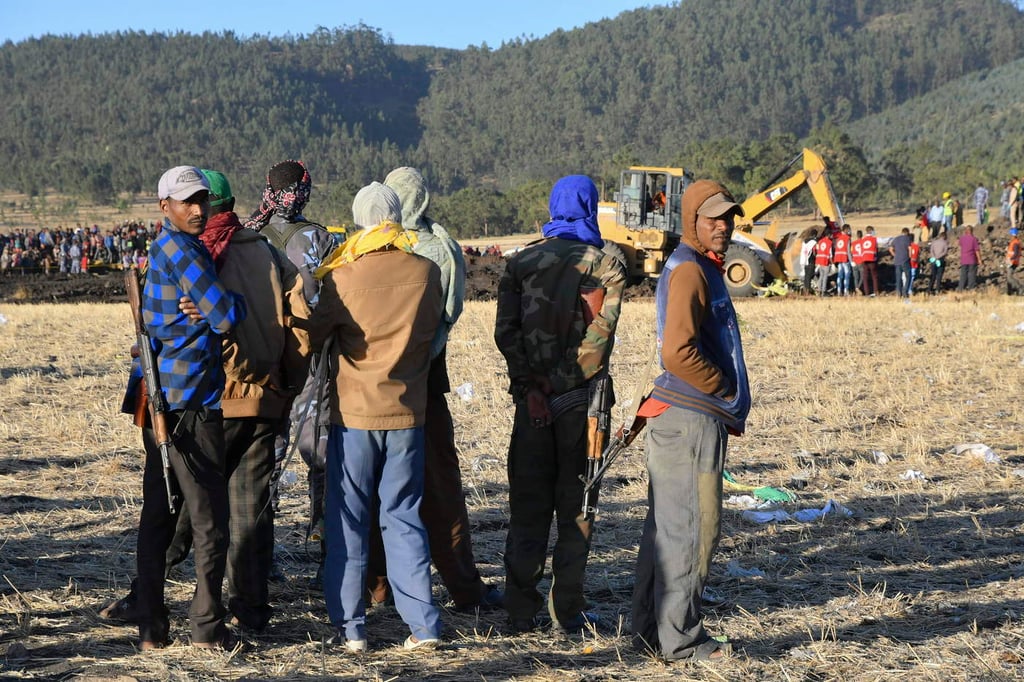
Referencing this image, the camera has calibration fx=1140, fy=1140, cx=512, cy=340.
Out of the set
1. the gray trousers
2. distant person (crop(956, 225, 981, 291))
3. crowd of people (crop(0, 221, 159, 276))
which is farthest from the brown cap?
crowd of people (crop(0, 221, 159, 276))

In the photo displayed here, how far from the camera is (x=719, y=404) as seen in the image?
4094 mm

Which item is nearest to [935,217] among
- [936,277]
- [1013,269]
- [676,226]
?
[1013,269]

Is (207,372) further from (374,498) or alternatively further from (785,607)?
(785,607)

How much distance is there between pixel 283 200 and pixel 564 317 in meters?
1.42

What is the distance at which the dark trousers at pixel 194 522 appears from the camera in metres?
4.09

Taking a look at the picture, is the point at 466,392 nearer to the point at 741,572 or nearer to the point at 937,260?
the point at 741,572

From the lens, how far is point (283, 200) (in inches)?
198

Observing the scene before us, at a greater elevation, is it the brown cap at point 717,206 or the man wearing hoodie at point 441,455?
the brown cap at point 717,206

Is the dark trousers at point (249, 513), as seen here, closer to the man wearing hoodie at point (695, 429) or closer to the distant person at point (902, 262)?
the man wearing hoodie at point (695, 429)

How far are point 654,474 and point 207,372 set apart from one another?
1.66 m

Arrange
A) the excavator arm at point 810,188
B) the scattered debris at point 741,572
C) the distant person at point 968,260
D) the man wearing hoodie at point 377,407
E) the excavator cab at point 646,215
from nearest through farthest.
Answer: the man wearing hoodie at point 377,407, the scattered debris at point 741,572, the distant person at point 968,260, the excavator cab at point 646,215, the excavator arm at point 810,188

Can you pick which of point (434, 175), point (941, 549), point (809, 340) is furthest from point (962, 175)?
point (434, 175)

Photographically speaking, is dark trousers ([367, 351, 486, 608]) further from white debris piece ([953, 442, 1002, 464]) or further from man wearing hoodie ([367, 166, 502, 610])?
white debris piece ([953, 442, 1002, 464])

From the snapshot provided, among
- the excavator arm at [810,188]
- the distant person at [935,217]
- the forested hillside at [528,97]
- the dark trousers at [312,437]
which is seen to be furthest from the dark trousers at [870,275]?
the forested hillside at [528,97]
